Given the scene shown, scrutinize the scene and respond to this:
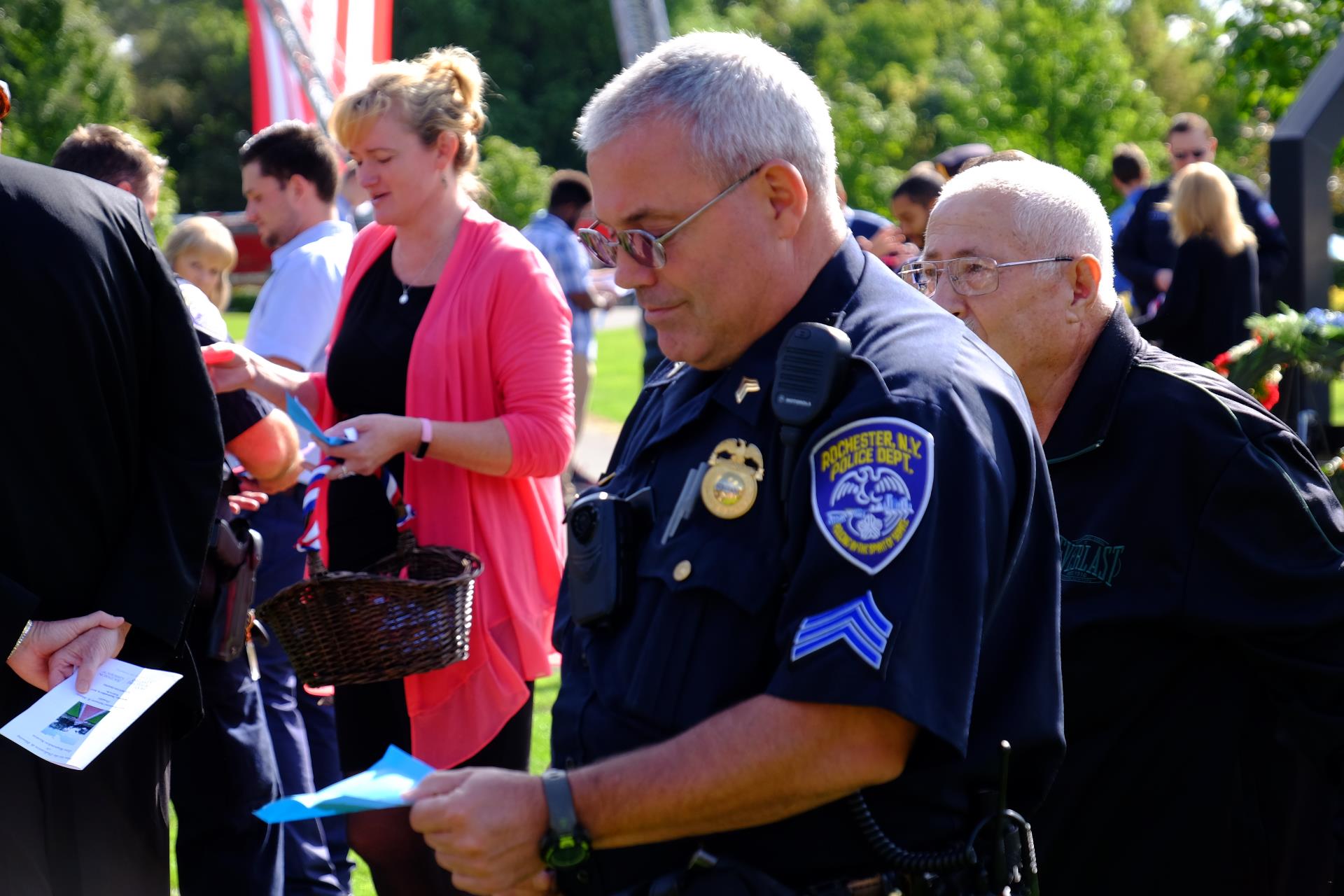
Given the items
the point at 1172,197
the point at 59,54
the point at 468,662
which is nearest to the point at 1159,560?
the point at 468,662

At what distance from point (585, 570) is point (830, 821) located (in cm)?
49

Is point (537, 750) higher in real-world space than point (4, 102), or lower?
lower

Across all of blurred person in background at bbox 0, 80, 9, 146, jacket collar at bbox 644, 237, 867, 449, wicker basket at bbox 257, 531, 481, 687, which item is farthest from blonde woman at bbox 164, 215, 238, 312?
jacket collar at bbox 644, 237, 867, 449

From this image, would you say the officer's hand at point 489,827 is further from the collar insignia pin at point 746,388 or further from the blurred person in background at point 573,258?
the blurred person in background at point 573,258

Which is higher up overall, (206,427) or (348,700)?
(206,427)

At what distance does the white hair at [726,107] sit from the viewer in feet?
6.40

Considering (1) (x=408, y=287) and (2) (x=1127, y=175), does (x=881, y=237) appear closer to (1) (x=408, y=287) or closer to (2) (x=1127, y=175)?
(1) (x=408, y=287)

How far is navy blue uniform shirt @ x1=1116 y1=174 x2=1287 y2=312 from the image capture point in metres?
9.19

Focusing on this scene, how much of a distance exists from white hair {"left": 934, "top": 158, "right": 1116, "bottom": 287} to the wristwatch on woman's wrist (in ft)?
4.92

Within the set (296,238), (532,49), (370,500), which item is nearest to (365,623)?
(370,500)

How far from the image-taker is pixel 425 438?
143 inches

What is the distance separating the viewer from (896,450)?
68.9 inches

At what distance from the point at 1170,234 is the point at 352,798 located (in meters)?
9.02

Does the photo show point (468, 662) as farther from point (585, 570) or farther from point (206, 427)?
point (585, 570)
